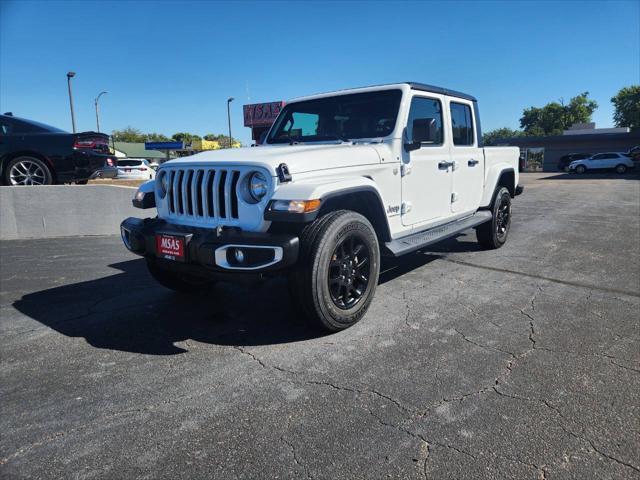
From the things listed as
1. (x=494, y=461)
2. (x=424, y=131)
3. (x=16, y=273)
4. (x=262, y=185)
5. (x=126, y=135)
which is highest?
(x=126, y=135)

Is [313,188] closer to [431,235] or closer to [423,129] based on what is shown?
[423,129]

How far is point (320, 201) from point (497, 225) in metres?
4.30

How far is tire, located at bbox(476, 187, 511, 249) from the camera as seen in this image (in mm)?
6371

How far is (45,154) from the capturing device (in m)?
7.80

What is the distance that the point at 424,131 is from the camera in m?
4.08

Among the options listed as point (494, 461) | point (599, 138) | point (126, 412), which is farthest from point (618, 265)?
point (599, 138)

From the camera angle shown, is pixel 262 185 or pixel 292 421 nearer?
pixel 292 421

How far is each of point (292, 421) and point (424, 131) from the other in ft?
9.30

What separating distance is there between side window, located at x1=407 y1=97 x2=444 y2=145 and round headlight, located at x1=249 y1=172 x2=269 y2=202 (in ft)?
5.94

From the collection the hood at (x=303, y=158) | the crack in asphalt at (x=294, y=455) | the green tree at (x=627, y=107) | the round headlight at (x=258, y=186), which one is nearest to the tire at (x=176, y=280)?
Answer: the hood at (x=303, y=158)

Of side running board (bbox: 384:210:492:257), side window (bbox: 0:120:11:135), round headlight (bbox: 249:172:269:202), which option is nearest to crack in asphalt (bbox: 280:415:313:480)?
round headlight (bbox: 249:172:269:202)

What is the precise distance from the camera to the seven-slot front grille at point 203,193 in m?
3.31

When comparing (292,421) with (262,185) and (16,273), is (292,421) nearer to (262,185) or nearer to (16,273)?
(262,185)

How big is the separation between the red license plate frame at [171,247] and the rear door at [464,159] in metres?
3.35
